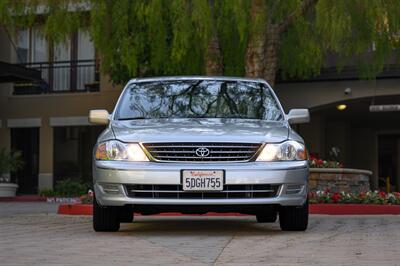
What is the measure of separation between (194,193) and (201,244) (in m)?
0.60

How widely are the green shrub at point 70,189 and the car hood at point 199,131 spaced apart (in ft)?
47.3

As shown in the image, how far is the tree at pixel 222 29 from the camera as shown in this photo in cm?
1170

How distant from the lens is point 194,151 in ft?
24.1

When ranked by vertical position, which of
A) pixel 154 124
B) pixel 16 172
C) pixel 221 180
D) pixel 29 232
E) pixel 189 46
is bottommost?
pixel 16 172

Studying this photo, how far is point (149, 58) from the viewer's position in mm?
13898

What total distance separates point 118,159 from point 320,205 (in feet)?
18.4

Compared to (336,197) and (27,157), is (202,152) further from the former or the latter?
(27,157)

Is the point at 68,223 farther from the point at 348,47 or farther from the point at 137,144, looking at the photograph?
the point at 348,47

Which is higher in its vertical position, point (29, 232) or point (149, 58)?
point (149, 58)

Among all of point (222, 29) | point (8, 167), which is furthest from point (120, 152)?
point (8, 167)

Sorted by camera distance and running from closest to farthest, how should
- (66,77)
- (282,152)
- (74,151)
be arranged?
(282,152) < (66,77) < (74,151)

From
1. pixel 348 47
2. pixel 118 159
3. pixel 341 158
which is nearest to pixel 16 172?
pixel 341 158

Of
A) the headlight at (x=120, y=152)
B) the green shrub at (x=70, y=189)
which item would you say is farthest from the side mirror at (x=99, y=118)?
the green shrub at (x=70, y=189)

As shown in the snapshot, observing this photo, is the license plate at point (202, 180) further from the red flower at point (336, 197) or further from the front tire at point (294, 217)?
the red flower at point (336, 197)
